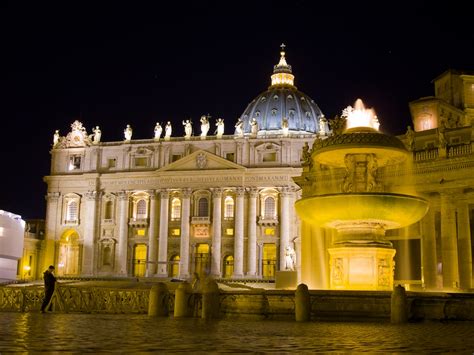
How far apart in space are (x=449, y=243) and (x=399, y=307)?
12250mm

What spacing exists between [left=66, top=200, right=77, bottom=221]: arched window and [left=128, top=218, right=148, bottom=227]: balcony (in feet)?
24.1

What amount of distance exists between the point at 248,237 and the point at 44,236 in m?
24.5

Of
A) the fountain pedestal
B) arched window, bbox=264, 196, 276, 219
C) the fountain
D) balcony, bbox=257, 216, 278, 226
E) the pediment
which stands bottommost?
the fountain pedestal

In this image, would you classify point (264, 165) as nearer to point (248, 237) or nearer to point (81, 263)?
point (248, 237)

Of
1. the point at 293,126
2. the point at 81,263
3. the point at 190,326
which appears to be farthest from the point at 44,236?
the point at 190,326

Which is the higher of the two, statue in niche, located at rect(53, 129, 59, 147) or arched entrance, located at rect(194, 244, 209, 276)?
statue in niche, located at rect(53, 129, 59, 147)

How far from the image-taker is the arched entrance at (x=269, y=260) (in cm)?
7312

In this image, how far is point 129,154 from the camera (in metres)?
78.8

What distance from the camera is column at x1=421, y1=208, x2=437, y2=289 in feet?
85.5

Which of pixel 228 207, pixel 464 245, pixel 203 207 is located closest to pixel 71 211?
pixel 203 207

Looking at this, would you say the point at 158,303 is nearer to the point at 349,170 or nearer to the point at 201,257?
the point at 349,170

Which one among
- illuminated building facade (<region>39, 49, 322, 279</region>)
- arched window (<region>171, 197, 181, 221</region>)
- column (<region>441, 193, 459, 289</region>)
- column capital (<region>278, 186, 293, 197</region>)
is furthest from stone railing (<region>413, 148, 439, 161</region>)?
arched window (<region>171, 197, 181, 221</region>)

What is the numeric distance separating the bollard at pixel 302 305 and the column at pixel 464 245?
1201 cm

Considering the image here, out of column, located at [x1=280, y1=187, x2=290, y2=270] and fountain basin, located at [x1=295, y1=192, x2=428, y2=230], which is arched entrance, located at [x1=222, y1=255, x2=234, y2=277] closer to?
column, located at [x1=280, y1=187, x2=290, y2=270]
